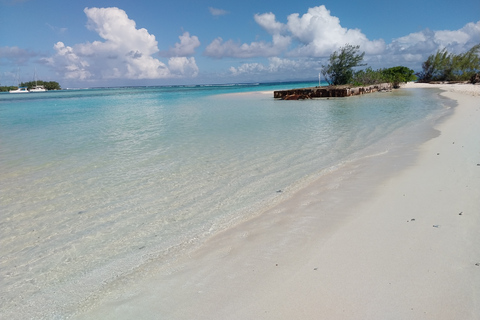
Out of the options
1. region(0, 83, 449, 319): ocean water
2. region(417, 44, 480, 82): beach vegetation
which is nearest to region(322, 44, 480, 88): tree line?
region(417, 44, 480, 82): beach vegetation

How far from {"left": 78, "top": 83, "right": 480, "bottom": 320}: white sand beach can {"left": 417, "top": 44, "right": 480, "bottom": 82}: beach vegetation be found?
235ft

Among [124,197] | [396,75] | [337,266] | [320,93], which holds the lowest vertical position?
[337,266]

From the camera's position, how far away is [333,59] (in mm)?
48531

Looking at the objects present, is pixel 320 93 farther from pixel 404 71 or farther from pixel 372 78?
pixel 404 71

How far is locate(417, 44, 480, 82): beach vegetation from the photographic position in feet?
208

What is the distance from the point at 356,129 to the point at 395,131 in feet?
4.95

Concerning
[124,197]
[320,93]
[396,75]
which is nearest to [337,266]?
[124,197]

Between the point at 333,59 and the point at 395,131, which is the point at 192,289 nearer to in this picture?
the point at 395,131

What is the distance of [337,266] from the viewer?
3.61m

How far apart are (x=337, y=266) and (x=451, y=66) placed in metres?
77.7

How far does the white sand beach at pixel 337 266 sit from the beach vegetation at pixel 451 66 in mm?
71585

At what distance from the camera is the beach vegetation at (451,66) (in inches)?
2494

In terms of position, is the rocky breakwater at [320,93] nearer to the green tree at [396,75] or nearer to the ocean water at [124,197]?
the green tree at [396,75]

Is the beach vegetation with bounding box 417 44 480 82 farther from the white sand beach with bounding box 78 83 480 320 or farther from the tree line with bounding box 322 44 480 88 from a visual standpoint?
the white sand beach with bounding box 78 83 480 320
